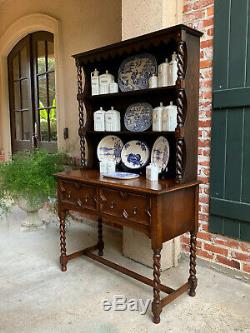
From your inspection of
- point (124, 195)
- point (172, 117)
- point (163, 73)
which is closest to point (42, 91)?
point (163, 73)

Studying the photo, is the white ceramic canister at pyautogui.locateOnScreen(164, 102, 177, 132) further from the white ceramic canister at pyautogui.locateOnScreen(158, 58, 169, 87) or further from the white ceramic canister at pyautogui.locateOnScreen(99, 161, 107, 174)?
the white ceramic canister at pyautogui.locateOnScreen(99, 161, 107, 174)

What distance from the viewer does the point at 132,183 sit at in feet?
6.59

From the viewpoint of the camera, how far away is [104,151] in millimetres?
2689

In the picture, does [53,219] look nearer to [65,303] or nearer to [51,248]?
[51,248]

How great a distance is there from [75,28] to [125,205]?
2527 millimetres

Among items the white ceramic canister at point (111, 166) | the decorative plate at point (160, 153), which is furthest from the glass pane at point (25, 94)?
the decorative plate at point (160, 153)

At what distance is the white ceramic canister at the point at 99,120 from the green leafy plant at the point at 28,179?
3.12 ft

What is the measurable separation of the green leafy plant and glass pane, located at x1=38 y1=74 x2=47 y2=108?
1.32m

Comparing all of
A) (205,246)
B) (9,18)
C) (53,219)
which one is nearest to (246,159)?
(205,246)

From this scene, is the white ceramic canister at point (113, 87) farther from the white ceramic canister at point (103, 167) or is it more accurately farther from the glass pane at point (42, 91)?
the glass pane at point (42, 91)

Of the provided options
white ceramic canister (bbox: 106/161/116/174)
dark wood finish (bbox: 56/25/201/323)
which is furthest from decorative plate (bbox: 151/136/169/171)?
white ceramic canister (bbox: 106/161/116/174)

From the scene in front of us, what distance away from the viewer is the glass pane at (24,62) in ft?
15.1

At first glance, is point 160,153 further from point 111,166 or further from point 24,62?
point 24,62

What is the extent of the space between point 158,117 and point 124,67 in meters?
0.64
